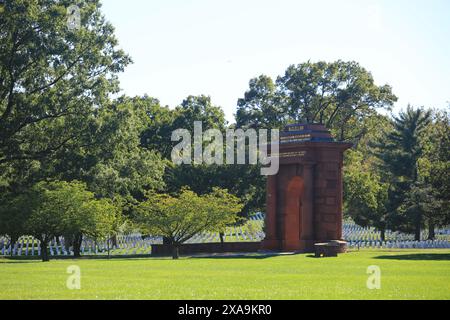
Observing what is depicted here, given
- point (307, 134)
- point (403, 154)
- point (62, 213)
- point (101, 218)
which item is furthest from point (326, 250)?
point (403, 154)

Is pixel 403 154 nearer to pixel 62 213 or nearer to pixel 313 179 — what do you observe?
pixel 313 179

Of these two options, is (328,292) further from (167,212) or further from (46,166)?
(46,166)

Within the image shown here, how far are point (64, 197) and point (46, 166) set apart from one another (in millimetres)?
7982

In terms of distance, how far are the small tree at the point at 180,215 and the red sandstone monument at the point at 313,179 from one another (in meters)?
4.53

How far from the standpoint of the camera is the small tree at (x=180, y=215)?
43.8 m

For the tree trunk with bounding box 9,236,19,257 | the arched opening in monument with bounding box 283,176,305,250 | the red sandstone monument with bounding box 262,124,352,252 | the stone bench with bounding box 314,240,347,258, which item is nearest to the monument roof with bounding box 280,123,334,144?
the red sandstone monument with bounding box 262,124,352,252

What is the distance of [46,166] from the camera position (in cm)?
4834

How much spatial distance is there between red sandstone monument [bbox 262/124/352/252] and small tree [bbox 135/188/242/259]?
14.9 feet

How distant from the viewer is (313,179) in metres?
46.1

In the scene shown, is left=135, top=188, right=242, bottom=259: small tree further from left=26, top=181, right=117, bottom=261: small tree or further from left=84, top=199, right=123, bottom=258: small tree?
left=26, top=181, right=117, bottom=261: small tree

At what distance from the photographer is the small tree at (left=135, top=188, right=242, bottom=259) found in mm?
43750

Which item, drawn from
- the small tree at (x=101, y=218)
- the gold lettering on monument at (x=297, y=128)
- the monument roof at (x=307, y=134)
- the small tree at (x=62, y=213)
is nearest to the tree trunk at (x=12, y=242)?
the small tree at (x=62, y=213)

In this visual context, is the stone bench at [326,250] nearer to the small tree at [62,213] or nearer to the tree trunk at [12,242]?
the small tree at [62,213]
